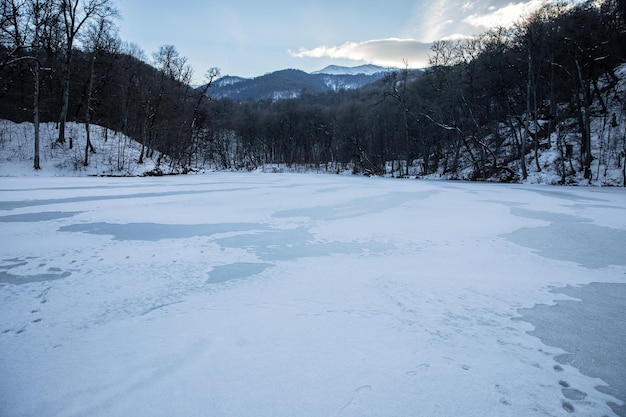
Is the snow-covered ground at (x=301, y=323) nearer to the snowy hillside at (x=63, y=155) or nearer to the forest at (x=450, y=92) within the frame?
the forest at (x=450, y=92)

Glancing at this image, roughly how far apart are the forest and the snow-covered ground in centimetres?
1363

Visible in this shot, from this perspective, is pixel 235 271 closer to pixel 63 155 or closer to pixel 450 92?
pixel 63 155

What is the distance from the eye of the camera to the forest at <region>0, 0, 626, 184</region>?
19656mm

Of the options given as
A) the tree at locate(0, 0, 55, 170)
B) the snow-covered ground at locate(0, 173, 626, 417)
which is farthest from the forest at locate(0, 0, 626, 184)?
the snow-covered ground at locate(0, 173, 626, 417)

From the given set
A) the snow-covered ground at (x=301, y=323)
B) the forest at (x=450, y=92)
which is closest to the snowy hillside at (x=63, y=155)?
the forest at (x=450, y=92)

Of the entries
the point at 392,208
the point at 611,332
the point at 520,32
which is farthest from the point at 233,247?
the point at 520,32

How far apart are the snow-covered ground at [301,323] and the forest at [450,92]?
44.7 feet

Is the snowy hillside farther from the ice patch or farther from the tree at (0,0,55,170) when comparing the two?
the ice patch

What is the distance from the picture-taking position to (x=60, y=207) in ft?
22.7

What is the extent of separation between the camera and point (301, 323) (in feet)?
7.61

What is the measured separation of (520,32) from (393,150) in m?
20.4

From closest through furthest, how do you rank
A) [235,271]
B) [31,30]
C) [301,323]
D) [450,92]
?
[301,323], [235,271], [31,30], [450,92]

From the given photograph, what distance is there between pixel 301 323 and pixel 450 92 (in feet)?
106

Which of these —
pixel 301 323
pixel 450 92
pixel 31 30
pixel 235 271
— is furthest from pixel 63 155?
pixel 450 92
